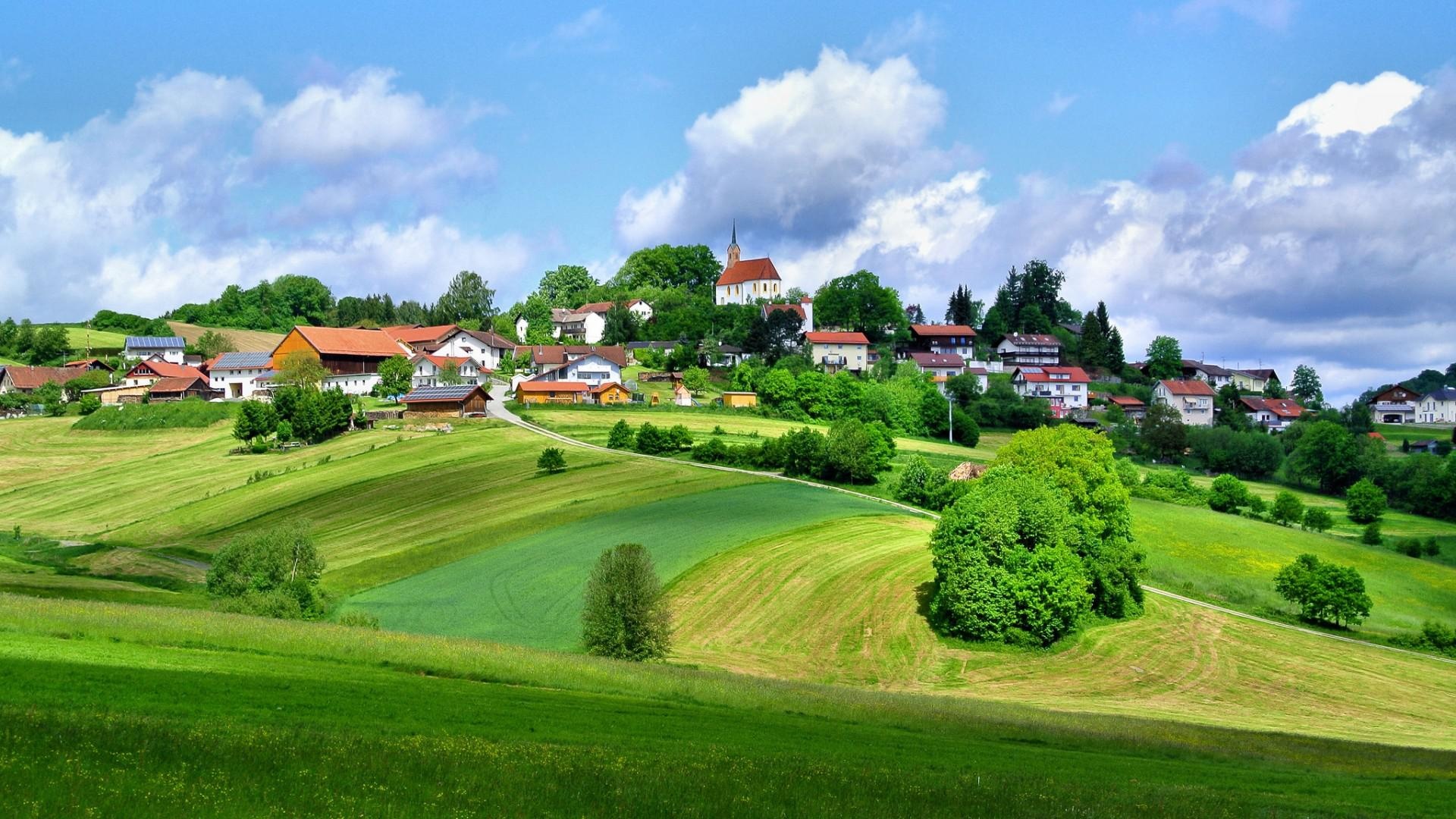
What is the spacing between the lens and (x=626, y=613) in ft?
143

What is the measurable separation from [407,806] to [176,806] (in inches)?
126

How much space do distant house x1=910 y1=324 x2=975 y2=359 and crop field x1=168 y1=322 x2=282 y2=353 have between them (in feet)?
355

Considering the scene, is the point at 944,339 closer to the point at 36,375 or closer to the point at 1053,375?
the point at 1053,375

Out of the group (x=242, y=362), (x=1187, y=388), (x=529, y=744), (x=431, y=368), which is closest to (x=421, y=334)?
(x=431, y=368)

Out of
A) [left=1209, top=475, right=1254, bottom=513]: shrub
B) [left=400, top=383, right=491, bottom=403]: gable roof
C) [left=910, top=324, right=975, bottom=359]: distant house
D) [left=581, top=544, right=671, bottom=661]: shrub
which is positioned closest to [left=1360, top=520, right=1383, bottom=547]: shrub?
[left=1209, top=475, right=1254, bottom=513]: shrub

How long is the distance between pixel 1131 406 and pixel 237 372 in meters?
136

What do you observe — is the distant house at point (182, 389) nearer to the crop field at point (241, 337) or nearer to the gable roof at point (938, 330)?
the crop field at point (241, 337)

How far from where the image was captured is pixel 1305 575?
200 feet

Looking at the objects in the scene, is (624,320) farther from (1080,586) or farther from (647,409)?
(1080,586)

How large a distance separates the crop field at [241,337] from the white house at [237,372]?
32.7 metres

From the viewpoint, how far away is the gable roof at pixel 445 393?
114188 mm

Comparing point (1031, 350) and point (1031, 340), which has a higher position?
point (1031, 340)

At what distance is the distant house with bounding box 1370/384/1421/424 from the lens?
19275cm

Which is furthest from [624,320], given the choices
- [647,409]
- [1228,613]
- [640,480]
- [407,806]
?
[407,806]
